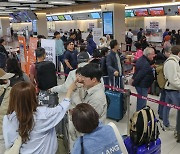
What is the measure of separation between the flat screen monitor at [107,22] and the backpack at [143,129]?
33.7 ft

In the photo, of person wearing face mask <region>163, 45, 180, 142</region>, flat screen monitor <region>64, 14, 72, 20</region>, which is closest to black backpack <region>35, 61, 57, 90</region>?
person wearing face mask <region>163, 45, 180, 142</region>

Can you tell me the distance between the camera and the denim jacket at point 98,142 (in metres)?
1.74

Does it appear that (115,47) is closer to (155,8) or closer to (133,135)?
(133,135)

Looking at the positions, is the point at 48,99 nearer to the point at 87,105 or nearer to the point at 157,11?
the point at 87,105

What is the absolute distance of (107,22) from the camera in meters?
12.6

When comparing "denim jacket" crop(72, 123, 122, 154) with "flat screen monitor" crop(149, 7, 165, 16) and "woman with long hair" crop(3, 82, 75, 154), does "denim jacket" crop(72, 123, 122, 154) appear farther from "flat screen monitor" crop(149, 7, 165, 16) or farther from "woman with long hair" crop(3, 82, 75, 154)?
"flat screen monitor" crop(149, 7, 165, 16)

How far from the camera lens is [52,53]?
6418mm

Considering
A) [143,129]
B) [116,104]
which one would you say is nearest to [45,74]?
[116,104]

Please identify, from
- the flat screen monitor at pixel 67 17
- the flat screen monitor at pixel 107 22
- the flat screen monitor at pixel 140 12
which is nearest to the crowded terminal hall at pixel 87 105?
the flat screen monitor at pixel 107 22

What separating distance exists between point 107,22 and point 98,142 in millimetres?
11438

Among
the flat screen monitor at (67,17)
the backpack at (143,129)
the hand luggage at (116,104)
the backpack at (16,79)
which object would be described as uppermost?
the flat screen monitor at (67,17)

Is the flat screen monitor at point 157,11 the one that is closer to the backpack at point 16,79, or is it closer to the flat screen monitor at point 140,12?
the flat screen monitor at point 140,12

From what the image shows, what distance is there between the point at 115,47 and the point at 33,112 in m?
3.53

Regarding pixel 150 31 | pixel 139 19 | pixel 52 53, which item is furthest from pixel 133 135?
pixel 139 19
